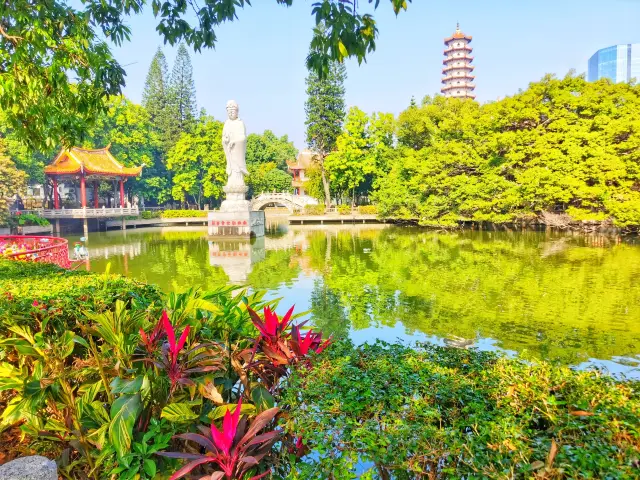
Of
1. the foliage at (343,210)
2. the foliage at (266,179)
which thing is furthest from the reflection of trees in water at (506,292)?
the foliage at (266,179)

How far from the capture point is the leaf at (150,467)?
1873mm

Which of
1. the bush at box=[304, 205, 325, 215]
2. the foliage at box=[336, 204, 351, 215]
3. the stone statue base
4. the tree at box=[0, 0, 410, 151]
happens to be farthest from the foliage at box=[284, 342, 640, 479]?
the foliage at box=[336, 204, 351, 215]

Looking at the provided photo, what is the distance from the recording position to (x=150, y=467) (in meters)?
1.89

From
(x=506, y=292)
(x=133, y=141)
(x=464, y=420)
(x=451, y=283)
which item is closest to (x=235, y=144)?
(x=133, y=141)

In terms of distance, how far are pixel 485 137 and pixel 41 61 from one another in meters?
22.5

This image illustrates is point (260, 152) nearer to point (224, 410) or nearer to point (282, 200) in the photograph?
point (282, 200)

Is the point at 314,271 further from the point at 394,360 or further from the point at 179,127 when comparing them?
the point at 179,127

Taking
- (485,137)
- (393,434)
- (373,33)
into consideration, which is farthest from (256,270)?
(485,137)

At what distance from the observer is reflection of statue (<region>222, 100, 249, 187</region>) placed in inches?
856

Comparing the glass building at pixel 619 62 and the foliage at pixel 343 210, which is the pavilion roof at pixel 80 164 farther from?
the glass building at pixel 619 62

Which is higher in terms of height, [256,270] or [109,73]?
[109,73]

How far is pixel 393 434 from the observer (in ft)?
5.09

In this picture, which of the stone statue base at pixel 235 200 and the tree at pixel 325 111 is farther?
the tree at pixel 325 111

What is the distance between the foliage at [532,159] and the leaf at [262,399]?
20.3 metres
